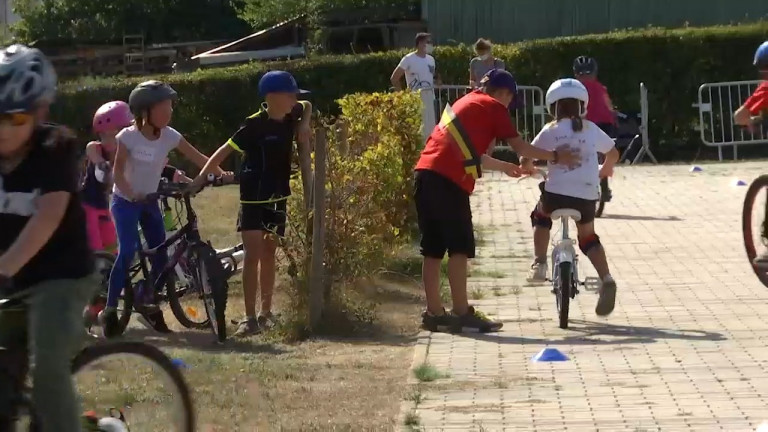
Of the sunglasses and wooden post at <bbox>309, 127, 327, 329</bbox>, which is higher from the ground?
the sunglasses

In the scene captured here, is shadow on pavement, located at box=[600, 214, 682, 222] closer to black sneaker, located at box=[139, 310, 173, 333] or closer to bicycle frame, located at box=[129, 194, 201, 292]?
black sneaker, located at box=[139, 310, 173, 333]

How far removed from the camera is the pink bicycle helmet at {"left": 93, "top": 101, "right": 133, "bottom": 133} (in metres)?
10.3

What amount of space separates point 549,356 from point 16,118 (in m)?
4.43

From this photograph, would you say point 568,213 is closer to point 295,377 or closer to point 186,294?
point 295,377

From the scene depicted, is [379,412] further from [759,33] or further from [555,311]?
[759,33]

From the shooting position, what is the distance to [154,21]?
55375 millimetres

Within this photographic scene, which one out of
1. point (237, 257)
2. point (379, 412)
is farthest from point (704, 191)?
point (379, 412)

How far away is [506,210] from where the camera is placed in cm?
1711

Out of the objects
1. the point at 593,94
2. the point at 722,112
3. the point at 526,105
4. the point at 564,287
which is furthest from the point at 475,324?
the point at 722,112

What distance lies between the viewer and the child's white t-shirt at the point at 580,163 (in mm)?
9984

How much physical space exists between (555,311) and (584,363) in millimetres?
2008

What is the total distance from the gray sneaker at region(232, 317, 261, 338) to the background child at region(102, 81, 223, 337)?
0.59m

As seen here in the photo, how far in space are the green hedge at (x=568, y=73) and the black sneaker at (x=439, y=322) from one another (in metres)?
14.6

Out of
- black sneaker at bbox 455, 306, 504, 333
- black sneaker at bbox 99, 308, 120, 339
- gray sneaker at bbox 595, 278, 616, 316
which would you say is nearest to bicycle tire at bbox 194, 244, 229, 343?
black sneaker at bbox 99, 308, 120, 339
